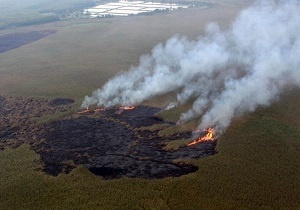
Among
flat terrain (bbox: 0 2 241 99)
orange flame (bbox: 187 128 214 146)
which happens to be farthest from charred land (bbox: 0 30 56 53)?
orange flame (bbox: 187 128 214 146)

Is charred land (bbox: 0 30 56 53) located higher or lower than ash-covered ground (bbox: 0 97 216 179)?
higher

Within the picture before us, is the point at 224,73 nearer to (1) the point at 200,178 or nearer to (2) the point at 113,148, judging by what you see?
(2) the point at 113,148

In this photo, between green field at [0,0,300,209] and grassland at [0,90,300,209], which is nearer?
grassland at [0,90,300,209]

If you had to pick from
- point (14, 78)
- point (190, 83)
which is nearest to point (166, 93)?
point (190, 83)

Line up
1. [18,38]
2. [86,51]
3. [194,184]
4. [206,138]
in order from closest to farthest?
[194,184]
[206,138]
[86,51]
[18,38]

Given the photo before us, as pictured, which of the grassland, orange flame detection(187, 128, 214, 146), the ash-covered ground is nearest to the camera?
the grassland

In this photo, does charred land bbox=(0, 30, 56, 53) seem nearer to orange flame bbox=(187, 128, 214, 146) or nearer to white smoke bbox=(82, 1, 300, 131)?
white smoke bbox=(82, 1, 300, 131)

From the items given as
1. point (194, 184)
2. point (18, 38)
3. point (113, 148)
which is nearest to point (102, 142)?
point (113, 148)
